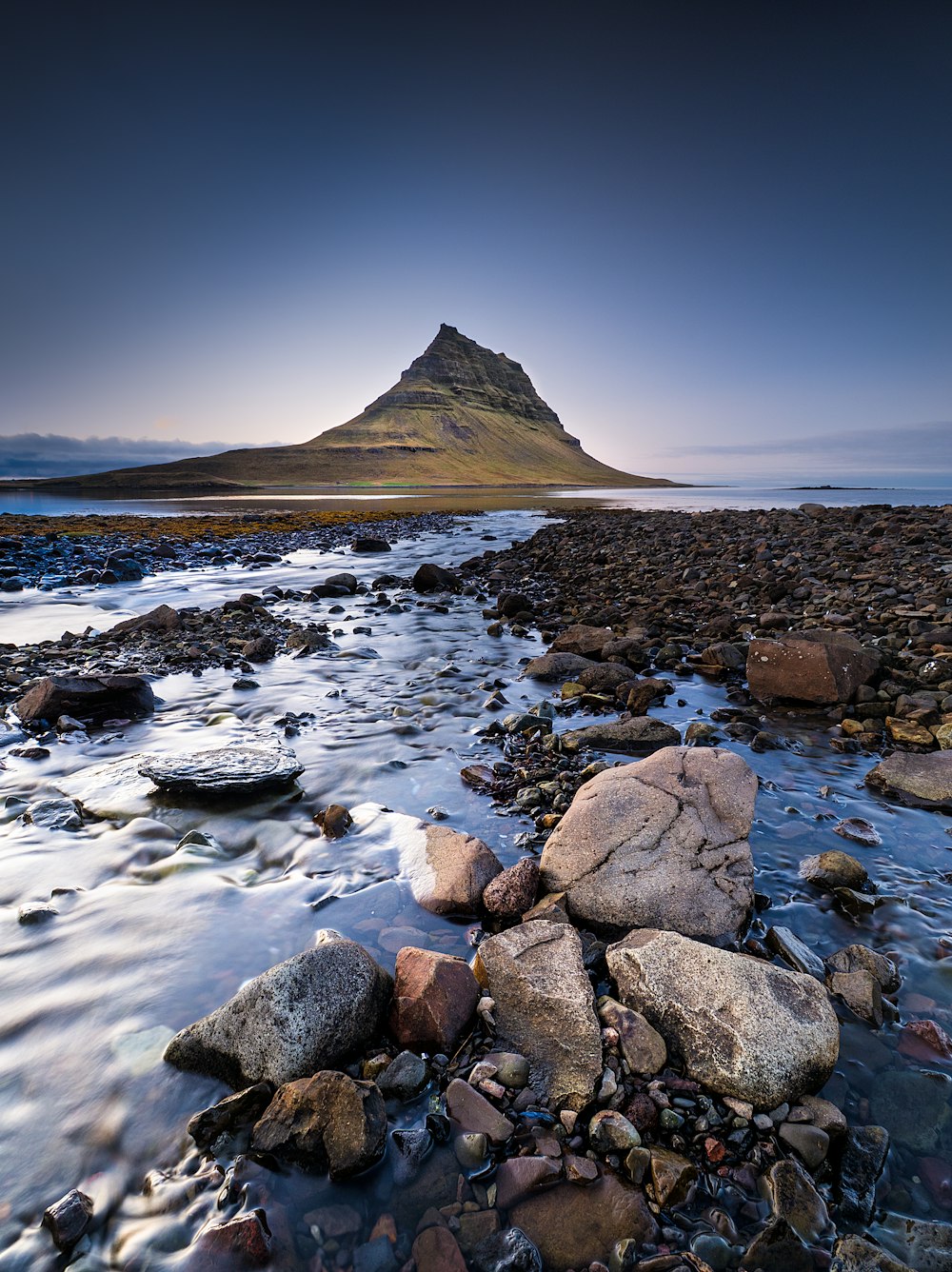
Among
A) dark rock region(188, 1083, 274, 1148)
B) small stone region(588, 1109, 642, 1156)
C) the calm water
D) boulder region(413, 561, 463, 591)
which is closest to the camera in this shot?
small stone region(588, 1109, 642, 1156)

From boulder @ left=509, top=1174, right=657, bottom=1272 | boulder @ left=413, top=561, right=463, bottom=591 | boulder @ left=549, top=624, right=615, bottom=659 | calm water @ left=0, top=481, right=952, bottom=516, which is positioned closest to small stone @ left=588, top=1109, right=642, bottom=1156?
boulder @ left=509, top=1174, right=657, bottom=1272

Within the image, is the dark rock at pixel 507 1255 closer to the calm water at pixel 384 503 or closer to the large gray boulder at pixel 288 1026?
the large gray boulder at pixel 288 1026

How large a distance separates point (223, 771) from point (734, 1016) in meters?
5.20

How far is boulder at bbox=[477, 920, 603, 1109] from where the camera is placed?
3.10 m

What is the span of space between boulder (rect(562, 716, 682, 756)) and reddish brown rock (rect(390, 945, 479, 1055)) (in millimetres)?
4016

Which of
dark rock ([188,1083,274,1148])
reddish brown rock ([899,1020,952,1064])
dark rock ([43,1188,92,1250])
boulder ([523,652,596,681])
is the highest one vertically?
boulder ([523,652,596,681])

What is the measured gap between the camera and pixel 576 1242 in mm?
2473

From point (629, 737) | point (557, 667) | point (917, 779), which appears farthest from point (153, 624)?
point (917, 779)

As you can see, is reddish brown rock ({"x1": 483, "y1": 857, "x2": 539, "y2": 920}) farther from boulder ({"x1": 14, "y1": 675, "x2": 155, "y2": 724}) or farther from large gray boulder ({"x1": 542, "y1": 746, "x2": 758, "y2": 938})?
boulder ({"x1": 14, "y1": 675, "x2": 155, "y2": 724})

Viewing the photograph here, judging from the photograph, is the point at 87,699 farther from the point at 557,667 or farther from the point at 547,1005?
the point at 547,1005

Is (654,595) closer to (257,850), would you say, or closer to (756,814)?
(756,814)

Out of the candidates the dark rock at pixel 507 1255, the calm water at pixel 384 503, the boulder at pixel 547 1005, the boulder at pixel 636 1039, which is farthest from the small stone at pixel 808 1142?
the calm water at pixel 384 503

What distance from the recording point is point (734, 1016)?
10.3 feet

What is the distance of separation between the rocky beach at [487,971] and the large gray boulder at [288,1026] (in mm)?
19
